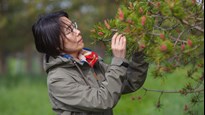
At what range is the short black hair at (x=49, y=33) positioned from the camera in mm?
2857

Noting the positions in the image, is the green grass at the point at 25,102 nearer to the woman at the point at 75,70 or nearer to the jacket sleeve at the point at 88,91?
the woman at the point at 75,70

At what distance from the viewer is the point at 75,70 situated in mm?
2844

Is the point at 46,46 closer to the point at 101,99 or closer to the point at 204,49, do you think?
the point at 101,99

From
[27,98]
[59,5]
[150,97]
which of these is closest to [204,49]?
[150,97]

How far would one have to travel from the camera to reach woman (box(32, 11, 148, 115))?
2.64 m

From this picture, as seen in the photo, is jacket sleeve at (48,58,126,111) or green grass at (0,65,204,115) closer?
jacket sleeve at (48,58,126,111)

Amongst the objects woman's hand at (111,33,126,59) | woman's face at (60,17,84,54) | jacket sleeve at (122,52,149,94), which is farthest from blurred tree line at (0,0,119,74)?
woman's hand at (111,33,126,59)

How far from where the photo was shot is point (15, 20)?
17.2 metres

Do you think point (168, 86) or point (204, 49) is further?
point (168, 86)

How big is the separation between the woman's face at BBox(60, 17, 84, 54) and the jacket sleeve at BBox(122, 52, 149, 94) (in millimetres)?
375

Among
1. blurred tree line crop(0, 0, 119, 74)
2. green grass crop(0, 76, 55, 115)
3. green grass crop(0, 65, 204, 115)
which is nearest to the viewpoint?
green grass crop(0, 65, 204, 115)

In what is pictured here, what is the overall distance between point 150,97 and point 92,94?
5.00 metres

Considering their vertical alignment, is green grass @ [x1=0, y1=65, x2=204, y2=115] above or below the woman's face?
below

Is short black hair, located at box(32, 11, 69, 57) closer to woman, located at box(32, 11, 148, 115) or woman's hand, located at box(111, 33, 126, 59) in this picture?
woman, located at box(32, 11, 148, 115)
